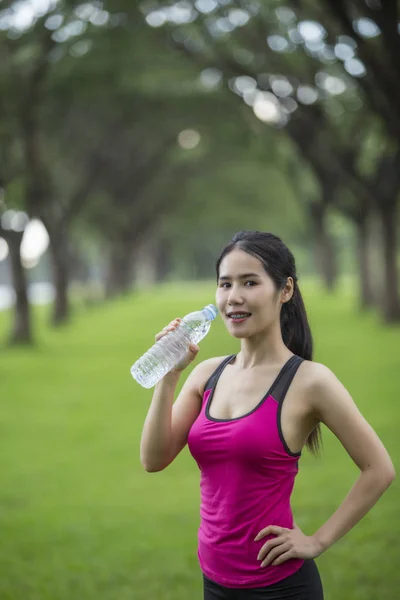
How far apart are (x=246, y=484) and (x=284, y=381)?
33 centimetres

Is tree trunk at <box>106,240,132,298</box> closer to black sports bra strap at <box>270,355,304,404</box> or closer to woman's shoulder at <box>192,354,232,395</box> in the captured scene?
woman's shoulder at <box>192,354,232,395</box>

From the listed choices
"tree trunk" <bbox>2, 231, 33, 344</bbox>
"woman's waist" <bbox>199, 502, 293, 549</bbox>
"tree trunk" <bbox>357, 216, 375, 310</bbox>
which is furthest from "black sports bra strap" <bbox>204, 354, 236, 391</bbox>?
"tree trunk" <bbox>357, 216, 375, 310</bbox>

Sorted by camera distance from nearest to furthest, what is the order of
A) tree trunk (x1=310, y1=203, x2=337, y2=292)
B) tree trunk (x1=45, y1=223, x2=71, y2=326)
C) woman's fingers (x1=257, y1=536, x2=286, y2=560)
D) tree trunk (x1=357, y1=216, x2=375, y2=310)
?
woman's fingers (x1=257, y1=536, x2=286, y2=560) < tree trunk (x1=357, y1=216, x2=375, y2=310) < tree trunk (x1=45, y1=223, x2=71, y2=326) < tree trunk (x1=310, y1=203, x2=337, y2=292)

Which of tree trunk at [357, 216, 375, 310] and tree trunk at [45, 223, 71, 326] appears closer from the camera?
tree trunk at [357, 216, 375, 310]

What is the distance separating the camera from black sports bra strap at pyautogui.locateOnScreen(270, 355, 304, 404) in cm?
251

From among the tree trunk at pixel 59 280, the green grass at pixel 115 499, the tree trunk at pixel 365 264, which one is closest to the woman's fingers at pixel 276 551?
the green grass at pixel 115 499

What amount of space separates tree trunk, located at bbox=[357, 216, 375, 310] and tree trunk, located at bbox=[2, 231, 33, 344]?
36.9 feet

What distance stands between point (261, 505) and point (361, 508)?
0.30m

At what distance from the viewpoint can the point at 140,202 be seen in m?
40.3

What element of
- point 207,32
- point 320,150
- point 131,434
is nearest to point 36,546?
point 131,434

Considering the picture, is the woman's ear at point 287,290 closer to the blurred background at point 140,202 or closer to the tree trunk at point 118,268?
the blurred background at point 140,202

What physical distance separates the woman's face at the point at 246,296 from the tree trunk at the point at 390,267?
20.8 meters

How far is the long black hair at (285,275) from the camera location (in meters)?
2.62

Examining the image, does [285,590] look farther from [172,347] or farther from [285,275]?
[285,275]
